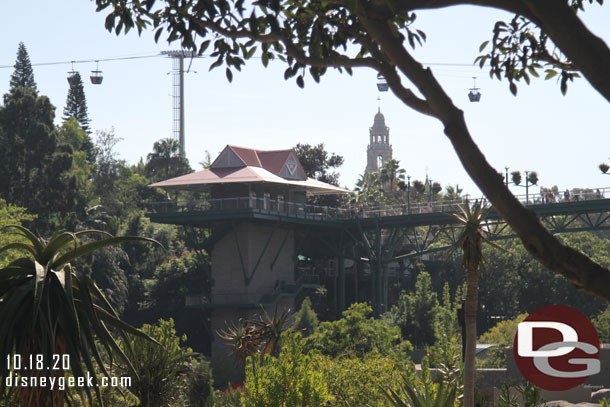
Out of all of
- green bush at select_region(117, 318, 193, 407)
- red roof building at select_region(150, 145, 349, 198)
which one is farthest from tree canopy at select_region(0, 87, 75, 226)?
green bush at select_region(117, 318, 193, 407)

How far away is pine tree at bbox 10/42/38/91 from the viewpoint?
97062mm

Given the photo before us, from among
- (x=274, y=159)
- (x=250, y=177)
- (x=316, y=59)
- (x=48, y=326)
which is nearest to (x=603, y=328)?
(x=250, y=177)

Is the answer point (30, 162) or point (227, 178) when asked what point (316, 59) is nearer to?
point (227, 178)

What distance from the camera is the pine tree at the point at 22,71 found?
9706 cm

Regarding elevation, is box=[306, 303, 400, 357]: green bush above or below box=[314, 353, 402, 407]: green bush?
below

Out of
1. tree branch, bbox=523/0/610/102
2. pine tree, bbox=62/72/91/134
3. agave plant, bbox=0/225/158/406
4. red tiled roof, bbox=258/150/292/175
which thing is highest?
pine tree, bbox=62/72/91/134

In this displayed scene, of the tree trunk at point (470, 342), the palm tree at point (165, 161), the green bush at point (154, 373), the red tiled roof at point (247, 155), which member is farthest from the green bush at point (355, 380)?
the palm tree at point (165, 161)

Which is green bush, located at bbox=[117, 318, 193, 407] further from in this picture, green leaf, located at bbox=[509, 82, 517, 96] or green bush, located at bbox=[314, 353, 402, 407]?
green leaf, located at bbox=[509, 82, 517, 96]

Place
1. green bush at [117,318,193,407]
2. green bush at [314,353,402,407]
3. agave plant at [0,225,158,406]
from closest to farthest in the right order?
1. agave plant at [0,225,158,406]
2. green bush at [117,318,193,407]
3. green bush at [314,353,402,407]

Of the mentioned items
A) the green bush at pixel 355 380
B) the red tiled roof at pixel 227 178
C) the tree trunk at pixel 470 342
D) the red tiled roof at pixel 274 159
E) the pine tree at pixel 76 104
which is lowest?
the green bush at pixel 355 380

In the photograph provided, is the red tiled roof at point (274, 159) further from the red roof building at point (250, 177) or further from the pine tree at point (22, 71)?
the pine tree at point (22, 71)

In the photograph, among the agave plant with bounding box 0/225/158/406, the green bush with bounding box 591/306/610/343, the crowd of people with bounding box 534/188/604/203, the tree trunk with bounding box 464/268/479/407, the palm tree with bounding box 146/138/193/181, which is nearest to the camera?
the agave plant with bounding box 0/225/158/406

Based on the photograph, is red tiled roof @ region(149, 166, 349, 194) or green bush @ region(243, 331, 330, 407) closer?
green bush @ region(243, 331, 330, 407)

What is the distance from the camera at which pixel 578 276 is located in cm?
618
